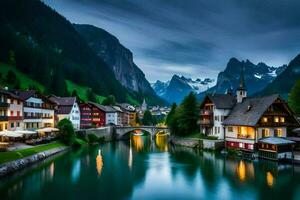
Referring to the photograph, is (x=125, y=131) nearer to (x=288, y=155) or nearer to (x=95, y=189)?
(x=288, y=155)

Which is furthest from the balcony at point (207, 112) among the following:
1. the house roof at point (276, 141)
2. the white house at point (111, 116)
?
the white house at point (111, 116)

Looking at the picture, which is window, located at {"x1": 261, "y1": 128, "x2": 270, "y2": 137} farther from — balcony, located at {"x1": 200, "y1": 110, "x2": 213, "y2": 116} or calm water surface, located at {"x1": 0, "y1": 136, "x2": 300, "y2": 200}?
balcony, located at {"x1": 200, "y1": 110, "x2": 213, "y2": 116}

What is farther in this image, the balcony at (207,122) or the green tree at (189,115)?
the green tree at (189,115)

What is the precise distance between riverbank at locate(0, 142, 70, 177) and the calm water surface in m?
1.56

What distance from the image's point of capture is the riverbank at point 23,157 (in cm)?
4698

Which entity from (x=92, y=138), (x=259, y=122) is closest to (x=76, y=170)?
(x=259, y=122)

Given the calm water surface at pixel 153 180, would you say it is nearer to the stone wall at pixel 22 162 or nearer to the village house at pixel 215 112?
the stone wall at pixel 22 162

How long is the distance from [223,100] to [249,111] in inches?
487

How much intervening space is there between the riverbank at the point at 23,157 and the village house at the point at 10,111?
30.4 ft

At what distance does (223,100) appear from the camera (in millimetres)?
87312

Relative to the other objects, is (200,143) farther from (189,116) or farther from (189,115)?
(189,115)

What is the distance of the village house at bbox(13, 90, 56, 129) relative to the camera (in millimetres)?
82312

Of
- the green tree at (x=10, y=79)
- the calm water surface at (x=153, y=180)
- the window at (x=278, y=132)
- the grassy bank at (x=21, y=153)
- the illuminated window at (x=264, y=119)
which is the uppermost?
the green tree at (x=10, y=79)

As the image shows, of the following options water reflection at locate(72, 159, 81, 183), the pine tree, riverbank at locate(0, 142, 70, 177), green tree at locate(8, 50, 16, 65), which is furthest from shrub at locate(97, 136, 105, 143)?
green tree at locate(8, 50, 16, 65)
